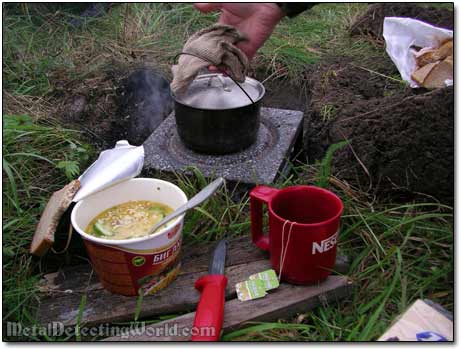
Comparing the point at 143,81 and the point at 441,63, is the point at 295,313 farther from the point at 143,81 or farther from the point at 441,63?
the point at 143,81

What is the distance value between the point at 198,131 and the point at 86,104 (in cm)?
98

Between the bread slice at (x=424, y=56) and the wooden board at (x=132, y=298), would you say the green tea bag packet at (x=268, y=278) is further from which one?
the bread slice at (x=424, y=56)

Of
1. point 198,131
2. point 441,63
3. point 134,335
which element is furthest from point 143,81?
point 134,335

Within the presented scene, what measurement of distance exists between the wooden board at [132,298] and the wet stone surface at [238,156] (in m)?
0.45

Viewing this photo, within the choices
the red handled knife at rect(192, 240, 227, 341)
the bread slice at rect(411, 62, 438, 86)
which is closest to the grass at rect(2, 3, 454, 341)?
the red handled knife at rect(192, 240, 227, 341)

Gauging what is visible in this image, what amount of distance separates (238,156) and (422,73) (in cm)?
114

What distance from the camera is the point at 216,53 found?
6.21 ft

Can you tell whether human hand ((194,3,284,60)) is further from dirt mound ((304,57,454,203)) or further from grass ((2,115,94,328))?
grass ((2,115,94,328))

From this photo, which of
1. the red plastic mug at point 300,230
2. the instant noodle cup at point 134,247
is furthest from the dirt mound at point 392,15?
the instant noodle cup at point 134,247

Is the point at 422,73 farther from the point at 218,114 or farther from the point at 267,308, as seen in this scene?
the point at 267,308

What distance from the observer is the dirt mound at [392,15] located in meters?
3.09

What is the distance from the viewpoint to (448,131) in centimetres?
165

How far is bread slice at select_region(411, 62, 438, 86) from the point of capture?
2.45 meters

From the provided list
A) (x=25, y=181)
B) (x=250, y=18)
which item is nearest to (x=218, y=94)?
(x=250, y=18)
